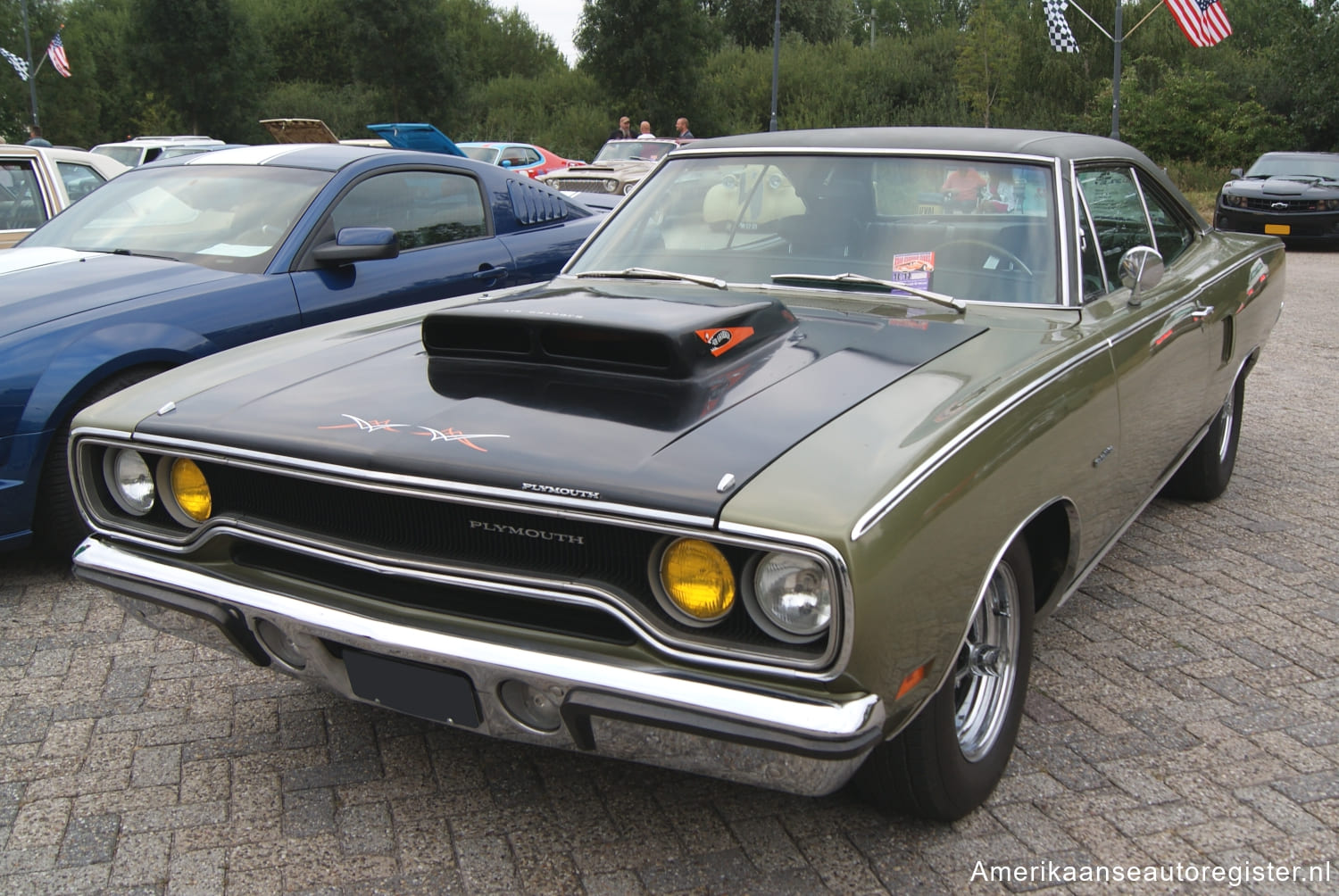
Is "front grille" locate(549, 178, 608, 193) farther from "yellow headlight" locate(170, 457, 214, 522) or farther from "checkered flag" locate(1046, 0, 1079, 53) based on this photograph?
"yellow headlight" locate(170, 457, 214, 522)

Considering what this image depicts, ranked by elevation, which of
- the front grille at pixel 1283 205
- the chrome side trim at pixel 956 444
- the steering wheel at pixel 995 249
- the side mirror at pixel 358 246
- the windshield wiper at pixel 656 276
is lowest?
the front grille at pixel 1283 205

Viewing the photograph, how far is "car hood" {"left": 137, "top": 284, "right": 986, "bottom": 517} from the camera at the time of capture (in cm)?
203

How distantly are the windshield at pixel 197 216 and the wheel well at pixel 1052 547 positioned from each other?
3.38 metres

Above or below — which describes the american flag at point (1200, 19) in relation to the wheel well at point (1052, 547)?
above

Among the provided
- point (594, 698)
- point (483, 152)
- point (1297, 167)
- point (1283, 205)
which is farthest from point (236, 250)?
point (483, 152)

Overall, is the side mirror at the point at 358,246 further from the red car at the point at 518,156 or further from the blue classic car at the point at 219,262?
the red car at the point at 518,156

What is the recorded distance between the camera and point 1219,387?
13.5 feet

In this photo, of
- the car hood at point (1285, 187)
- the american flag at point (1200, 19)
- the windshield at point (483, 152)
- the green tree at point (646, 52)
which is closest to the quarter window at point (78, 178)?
the windshield at point (483, 152)

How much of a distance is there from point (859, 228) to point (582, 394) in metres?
1.32

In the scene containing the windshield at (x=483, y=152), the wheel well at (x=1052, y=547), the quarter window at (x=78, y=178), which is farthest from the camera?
the windshield at (x=483, y=152)

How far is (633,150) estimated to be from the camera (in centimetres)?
1723

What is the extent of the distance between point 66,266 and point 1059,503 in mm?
4020

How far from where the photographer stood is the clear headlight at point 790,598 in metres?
1.88

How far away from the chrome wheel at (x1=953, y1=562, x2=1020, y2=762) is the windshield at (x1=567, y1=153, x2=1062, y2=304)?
3.04 feet
